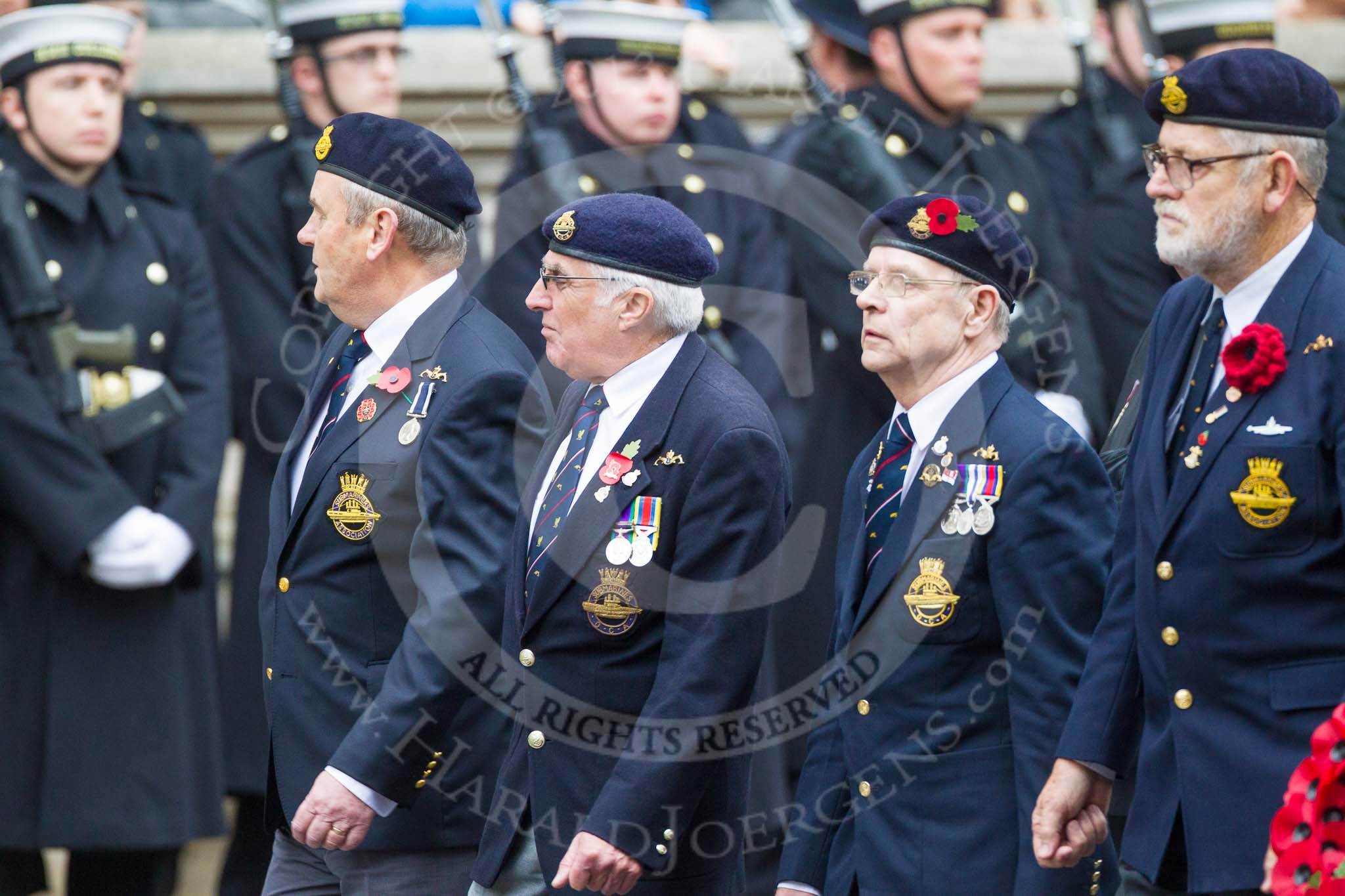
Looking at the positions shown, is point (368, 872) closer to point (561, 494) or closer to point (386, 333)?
point (561, 494)

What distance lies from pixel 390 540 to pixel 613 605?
1.91 feet

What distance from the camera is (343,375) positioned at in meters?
4.49

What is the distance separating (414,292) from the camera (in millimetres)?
4422

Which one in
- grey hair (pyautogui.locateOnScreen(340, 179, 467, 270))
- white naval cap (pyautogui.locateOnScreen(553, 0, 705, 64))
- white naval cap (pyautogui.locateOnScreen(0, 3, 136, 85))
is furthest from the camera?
white naval cap (pyautogui.locateOnScreen(553, 0, 705, 64))

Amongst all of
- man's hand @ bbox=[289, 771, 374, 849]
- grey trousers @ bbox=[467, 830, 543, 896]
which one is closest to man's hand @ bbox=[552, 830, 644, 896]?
grey trousers @ bbox=[467, 830, 543, 896]

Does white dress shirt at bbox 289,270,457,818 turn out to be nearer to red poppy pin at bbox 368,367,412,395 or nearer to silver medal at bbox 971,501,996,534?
red poppy pin at bbox 368,367,412,395

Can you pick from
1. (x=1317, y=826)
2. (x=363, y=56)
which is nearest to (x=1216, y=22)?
(x=363, y=56)

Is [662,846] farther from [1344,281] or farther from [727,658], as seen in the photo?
[1344,281]

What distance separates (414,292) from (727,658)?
1.10m

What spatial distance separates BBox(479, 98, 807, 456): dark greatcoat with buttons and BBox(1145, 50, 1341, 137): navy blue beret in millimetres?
2647

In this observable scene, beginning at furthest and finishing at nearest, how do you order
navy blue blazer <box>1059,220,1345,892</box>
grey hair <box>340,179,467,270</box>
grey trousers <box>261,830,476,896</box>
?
1. grey hair <box>340,179,467,270</box>
2. grey trousers <box>261,830,476,896</box>
3. navy blue blazer <box>1059,220,1345,892</box>

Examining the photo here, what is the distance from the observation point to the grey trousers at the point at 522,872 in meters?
4.02

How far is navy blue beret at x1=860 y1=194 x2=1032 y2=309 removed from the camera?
4059mm

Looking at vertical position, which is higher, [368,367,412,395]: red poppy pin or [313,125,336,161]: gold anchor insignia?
Answer: [313,125,336,161]: gold anchor insignia
